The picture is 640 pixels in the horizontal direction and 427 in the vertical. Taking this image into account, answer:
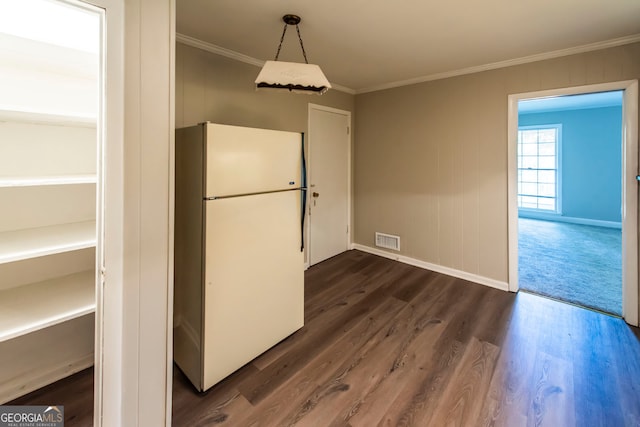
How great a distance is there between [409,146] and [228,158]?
274cm

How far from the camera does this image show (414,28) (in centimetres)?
226

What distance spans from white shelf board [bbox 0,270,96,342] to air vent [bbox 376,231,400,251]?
335cm

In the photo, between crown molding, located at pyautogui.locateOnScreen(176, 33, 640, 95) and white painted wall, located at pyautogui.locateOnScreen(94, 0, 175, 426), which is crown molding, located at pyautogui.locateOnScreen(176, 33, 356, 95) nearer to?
crown molding, located at pyautogui.locateOnScreen(176, 33, 640, 95)

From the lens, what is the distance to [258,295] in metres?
2.00

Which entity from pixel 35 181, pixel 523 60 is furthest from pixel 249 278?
pixel 523 60

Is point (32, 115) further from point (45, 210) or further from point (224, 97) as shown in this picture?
point (224, 97)

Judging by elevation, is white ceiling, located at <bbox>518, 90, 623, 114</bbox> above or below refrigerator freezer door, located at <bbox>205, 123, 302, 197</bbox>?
above

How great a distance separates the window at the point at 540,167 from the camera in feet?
21.6

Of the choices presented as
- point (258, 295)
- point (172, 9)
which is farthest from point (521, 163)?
point (172, 9)

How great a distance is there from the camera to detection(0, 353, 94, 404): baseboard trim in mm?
1654

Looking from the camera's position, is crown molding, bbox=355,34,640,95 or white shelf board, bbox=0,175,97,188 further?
crown molding, bbox=355,34,640,95

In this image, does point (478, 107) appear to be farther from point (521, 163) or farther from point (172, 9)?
point (521, 163)

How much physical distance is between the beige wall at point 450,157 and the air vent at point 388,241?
0.08 metres

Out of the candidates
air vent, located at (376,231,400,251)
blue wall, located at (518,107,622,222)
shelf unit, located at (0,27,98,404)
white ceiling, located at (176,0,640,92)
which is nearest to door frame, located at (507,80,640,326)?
white ceiling, located at (176,0,640,92)
